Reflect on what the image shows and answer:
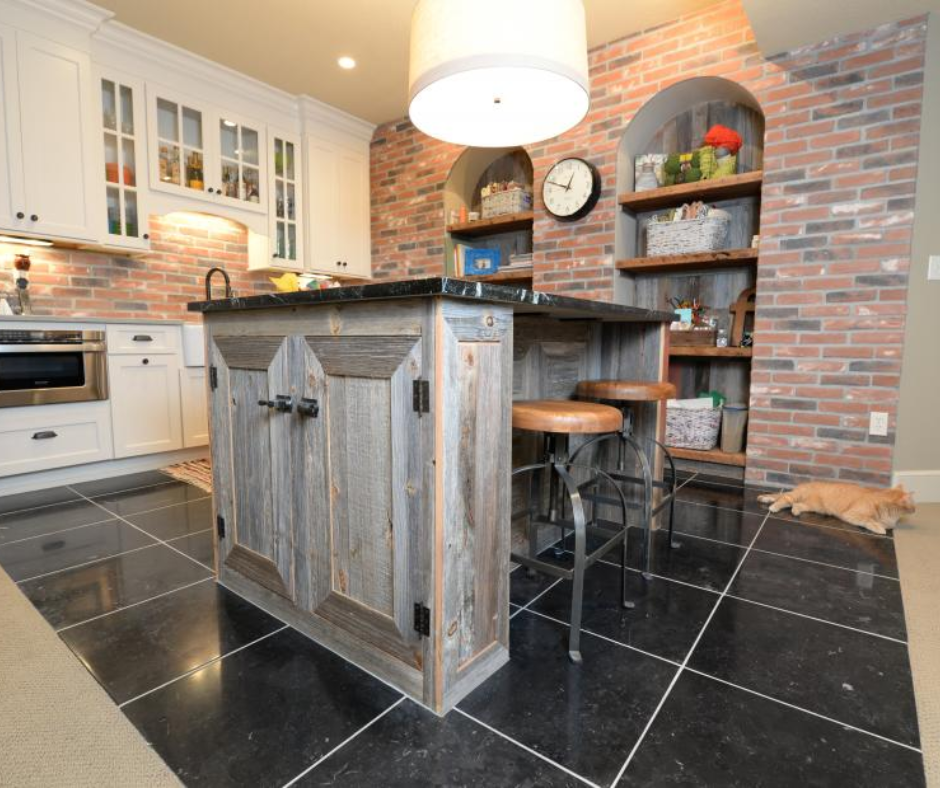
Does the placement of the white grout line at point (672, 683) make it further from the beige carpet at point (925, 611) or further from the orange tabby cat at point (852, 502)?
the orange tabby cat at point (852, 502)

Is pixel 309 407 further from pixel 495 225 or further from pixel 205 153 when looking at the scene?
pixel 205 153

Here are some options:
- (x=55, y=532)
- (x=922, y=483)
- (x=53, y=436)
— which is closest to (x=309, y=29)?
(x=53, y=436)

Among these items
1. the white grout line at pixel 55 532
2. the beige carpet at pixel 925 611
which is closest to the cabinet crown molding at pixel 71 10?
the white grout line at pixel 55 532

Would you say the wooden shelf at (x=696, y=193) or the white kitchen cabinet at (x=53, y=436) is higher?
the wooden shelf at (x=696, y=193)

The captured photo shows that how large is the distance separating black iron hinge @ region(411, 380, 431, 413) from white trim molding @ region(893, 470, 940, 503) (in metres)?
2.76

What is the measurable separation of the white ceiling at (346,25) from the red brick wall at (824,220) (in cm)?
13

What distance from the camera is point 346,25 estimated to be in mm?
3205

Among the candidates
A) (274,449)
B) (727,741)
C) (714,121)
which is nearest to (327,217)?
(714,121)

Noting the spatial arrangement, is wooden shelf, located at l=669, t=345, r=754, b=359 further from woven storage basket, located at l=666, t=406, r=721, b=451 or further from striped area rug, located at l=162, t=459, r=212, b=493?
striped area rug, located at l=162, t=459, r=212, b=493

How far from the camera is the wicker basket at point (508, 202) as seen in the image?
4.03 metres

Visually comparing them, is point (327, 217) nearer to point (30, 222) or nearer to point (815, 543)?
point (30, 222)

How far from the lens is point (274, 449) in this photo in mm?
1477

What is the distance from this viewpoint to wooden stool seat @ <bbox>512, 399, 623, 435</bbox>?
1.41 m

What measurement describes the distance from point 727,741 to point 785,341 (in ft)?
7.85
